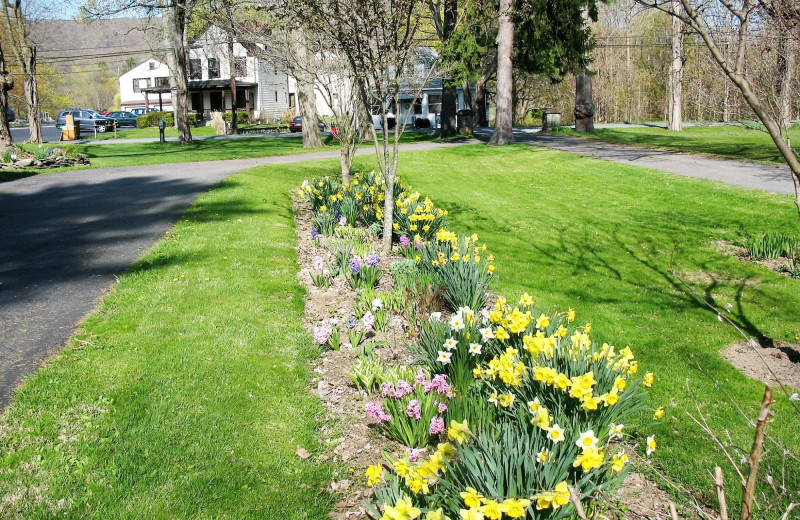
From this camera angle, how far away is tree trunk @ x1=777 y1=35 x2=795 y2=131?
509cm

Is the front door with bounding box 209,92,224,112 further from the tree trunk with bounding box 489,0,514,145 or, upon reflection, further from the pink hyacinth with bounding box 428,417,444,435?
the pink hyacinth with bounding box 428,417,444,435

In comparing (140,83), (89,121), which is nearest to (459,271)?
(89,121)

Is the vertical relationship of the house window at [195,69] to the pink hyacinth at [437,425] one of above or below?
above

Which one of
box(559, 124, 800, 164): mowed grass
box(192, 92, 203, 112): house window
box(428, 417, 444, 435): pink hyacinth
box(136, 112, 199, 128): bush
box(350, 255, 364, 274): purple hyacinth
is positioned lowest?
box(428, 417, 444, 435): pink hyacinth

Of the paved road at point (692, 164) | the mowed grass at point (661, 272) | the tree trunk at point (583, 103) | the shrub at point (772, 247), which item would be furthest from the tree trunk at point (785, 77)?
the tree trunk at point (583, 103)

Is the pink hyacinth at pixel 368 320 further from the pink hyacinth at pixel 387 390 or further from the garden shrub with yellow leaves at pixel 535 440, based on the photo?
the garden shrub with yellow leaves at pixel 535 440

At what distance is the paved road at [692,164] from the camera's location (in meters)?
12.6

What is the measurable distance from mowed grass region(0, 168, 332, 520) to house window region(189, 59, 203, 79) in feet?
165

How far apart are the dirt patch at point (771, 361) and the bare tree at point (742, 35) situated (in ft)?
4.56

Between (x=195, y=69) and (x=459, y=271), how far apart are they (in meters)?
53.3

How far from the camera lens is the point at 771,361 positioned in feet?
16.8

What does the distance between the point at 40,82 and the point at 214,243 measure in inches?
2455

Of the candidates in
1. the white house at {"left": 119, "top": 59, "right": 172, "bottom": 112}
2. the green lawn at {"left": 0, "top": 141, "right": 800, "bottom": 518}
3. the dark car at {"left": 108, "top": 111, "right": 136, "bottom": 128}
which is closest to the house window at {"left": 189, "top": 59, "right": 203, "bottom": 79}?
the dark car at {"left": 108, "top": 111, "right": 136, "bottom": 128}

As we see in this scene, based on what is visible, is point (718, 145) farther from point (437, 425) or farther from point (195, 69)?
point (195, 69)
